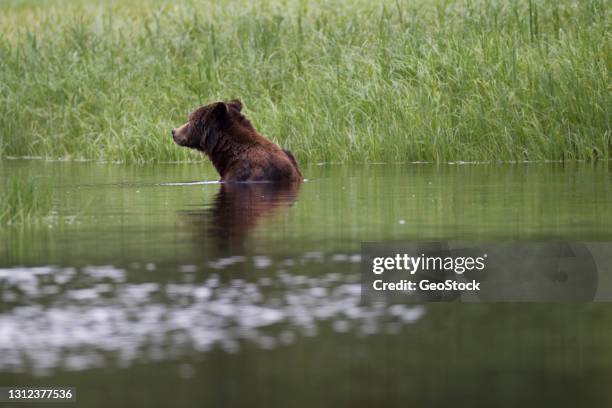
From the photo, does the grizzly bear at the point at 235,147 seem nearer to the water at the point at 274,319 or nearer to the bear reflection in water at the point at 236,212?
the bear reflection in water at the point at 236,212

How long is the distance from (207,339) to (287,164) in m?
9.17

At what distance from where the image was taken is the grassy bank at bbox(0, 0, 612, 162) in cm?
1820

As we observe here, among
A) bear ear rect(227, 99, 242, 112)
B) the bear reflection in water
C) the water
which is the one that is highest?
bear ear rect(227, 99, 242, 112)

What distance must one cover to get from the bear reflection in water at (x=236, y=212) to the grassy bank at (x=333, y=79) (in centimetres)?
432

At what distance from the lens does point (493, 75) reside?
1891 centimetres

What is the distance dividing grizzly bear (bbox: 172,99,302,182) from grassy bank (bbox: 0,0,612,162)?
144 inches

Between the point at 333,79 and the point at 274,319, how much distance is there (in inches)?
561

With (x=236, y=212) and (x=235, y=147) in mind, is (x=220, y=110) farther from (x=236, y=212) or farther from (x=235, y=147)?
(x=236, y=212)

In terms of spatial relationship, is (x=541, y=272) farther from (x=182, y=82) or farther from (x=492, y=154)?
(x=182, y=82)

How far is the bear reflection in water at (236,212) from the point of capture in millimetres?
9469

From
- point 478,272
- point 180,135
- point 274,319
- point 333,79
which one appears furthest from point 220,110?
point 274,319

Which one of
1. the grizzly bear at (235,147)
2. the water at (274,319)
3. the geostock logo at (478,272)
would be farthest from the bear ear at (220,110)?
the geostock logo at (478,272)

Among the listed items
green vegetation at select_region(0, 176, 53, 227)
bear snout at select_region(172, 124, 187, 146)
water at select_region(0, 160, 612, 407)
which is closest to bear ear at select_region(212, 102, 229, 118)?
bear snout at select_region(172, 124, 187, 146)

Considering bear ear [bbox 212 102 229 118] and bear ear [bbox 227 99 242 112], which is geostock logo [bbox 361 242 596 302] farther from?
bear ear [bbox 227 99 242 112]
